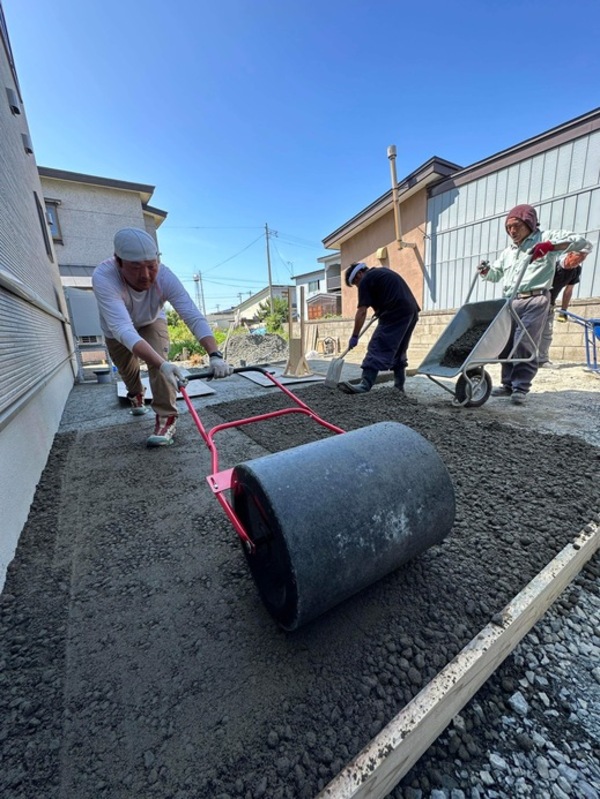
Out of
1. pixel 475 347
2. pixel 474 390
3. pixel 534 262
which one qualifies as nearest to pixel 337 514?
pixel 475 347

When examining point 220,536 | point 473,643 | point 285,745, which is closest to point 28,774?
point 285,745

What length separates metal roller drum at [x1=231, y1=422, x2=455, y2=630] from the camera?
918 mm

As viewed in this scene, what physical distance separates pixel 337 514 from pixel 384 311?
3.38 meters

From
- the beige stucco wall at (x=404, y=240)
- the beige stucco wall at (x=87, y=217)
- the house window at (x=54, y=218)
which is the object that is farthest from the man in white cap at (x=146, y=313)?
the house window at (x=54, y=218)

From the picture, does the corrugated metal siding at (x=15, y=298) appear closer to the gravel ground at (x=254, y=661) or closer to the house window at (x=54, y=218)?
the gravel ground at (x=254, y=661)

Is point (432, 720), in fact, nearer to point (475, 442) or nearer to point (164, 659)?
point (164, 659)

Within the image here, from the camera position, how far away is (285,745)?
2.51 feet

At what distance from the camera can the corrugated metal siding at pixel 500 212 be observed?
19.6 feet

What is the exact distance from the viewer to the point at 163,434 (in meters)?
2.89

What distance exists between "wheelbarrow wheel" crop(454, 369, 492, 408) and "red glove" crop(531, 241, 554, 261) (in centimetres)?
115

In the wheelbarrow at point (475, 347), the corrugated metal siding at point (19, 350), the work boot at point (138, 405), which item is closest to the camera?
the corrugated metal siding at point (19, 350)

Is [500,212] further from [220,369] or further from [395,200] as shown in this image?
[220,369]

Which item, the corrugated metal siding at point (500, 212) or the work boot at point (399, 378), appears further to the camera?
the corrugated metal siding at point (500, 212)

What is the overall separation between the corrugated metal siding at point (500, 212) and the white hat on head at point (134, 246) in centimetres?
750
